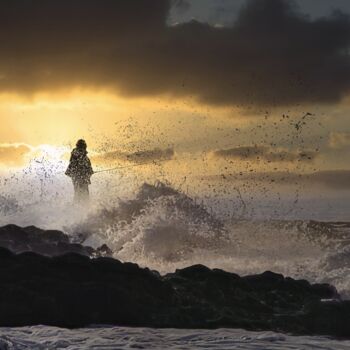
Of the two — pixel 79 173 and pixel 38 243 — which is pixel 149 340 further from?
pixel 79 173

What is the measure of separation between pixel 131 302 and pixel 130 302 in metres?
0.01

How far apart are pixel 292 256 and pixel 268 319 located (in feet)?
41.2

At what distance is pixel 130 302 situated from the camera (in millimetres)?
8633

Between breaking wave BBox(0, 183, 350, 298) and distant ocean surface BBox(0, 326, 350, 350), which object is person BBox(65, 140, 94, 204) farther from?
distant ocean surface BBox(0, 326, 350, 350)

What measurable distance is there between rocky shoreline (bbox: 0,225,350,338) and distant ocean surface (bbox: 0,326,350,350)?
320 mm

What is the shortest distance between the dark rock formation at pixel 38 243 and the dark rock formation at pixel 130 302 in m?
4.13

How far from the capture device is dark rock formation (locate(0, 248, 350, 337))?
8.47 metres

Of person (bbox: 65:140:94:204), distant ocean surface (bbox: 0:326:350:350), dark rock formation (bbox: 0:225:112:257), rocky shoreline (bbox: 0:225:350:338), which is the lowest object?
distant ocean surface (bbox: 0:326:350:350)

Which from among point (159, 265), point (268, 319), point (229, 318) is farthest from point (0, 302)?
point (159, 265)

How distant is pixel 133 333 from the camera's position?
26.0ft

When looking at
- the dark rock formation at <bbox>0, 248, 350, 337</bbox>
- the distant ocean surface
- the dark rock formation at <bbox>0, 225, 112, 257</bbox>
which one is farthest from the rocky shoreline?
the dark rock formation at <bbox>0, 225, 112, 257</bbox>

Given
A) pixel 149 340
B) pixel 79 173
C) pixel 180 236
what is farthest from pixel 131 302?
pixel 79 173

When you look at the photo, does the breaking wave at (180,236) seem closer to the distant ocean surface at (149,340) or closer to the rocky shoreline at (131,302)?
the rocky shoreline at (131,302)

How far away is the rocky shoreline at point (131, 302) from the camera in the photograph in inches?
333
